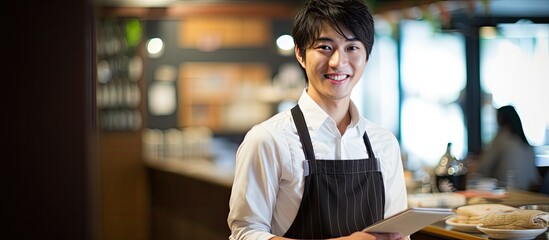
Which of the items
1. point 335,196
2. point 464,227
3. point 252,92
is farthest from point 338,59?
point 252,92

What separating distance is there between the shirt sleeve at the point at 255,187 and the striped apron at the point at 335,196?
0.09 metres

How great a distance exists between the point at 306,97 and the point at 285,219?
1.11 ft

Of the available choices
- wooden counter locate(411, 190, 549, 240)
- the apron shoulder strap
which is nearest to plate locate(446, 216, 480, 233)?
wooden counter locate(411, 190, 549, 240)

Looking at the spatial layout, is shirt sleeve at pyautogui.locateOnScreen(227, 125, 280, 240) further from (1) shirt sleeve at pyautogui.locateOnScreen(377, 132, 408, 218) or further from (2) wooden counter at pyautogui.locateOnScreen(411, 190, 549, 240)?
(2) wooden counter at pyautogui.locateOnScreen(411, 190, 549, 240)

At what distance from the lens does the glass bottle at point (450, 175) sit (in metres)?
4.28

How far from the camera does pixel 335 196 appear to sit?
2174mm

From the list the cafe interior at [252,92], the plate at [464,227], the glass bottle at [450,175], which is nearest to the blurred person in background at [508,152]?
the cafe interior at [252,92]

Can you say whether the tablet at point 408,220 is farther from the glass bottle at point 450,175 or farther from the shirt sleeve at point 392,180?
the glass bottle at point 450,175

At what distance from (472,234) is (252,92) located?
8663 millimetres

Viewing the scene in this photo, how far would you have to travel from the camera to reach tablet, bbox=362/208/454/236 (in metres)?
1.97

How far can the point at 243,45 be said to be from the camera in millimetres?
11367

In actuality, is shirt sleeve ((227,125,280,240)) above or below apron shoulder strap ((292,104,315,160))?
below

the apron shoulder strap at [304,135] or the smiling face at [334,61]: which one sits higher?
the smiling face at [334,61]

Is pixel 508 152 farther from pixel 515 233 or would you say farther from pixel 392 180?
pixel 392 180
